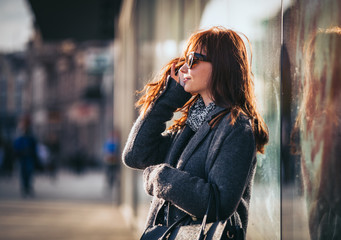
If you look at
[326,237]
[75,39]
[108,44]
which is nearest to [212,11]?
[326,237]

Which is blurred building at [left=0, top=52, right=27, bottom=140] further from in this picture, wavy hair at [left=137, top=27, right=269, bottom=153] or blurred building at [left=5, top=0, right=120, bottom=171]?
wavy hair at [left=137, top=27, right=269, bottom=153]

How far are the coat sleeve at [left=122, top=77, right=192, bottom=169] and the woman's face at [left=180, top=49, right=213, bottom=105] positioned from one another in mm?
92

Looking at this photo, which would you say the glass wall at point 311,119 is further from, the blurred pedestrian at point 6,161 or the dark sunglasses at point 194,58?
the blurred pedestrian at point 6,161

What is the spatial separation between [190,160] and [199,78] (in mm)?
320

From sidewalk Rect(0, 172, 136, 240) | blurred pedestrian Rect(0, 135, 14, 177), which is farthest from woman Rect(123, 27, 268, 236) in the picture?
blurred pedestrian Rect(0, 135, 14, 177)

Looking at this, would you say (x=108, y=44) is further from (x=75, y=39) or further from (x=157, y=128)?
(x=157, y=128)

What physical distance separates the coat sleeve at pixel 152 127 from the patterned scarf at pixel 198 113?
0.08 m

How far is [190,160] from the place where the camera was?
189cm

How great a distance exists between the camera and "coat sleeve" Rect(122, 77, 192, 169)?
2088mm

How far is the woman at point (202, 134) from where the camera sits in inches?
68.7

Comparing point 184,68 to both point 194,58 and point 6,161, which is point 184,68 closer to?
point 194,58

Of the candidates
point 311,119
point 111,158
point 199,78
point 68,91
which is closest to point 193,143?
point 199,78

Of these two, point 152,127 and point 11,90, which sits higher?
point 152,127

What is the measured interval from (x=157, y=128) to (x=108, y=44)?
100ft
